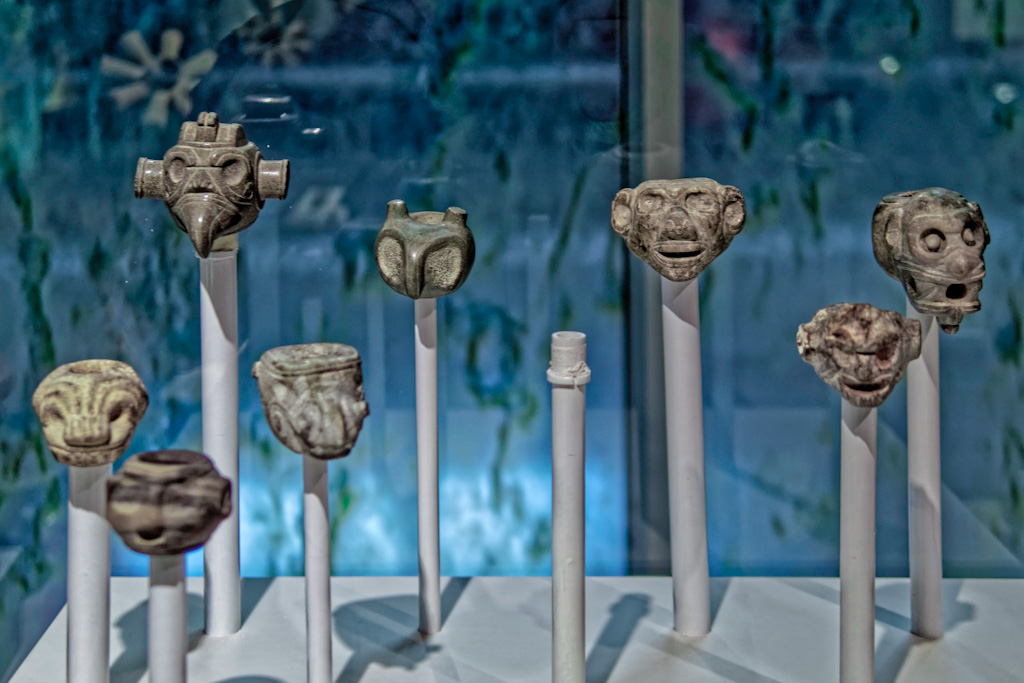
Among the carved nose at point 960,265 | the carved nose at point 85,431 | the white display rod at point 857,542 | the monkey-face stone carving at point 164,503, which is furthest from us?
the carved nose at point 960,265

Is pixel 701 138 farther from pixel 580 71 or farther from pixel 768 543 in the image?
pixel 768 543

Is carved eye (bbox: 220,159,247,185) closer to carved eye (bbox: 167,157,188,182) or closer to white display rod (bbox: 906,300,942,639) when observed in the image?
carved eye (bbox: 167,157,188,182)

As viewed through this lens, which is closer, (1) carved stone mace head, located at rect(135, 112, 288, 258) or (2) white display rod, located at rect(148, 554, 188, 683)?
(2) white display rod, located at rect(148, 554, 188, 683)

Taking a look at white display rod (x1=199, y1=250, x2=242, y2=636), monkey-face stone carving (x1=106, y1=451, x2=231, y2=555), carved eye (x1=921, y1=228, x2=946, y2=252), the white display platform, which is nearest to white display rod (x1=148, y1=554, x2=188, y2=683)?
monkey-face stone carving (x1=106, y1=451, x2=231, y2=555)

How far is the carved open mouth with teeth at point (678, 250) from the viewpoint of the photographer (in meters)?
2.11

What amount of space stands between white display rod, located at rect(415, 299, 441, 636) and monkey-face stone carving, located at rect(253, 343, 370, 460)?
48 cm

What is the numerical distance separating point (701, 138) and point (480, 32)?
20.3 inches

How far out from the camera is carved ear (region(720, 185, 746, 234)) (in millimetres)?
2127

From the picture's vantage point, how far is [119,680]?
215 cm

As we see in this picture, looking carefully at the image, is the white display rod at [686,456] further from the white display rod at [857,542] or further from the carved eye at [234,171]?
the carved eye at [234,171]

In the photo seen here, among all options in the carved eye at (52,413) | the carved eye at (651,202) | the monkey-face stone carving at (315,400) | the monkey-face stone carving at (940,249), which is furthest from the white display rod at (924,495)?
the carved eye at (52,413)

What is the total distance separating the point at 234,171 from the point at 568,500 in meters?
0.79

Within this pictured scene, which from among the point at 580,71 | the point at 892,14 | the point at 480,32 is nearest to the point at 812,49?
the point at 892,14

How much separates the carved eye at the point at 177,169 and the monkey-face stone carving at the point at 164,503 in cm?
59
